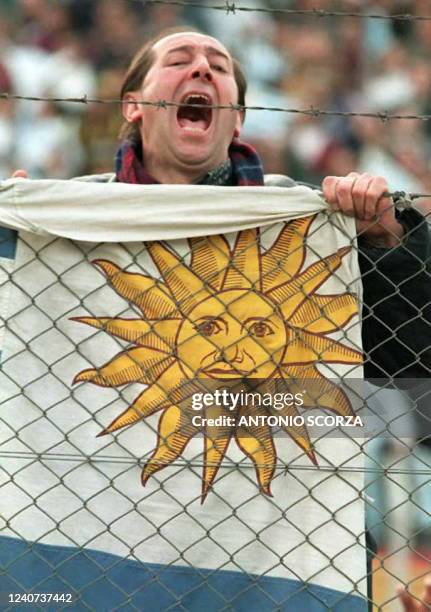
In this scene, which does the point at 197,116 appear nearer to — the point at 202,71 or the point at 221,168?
the point at 202,71

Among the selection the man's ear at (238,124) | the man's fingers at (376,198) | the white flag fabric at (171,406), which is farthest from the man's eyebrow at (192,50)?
the man's fingers at (376,198)

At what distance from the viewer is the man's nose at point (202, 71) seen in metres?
4.72

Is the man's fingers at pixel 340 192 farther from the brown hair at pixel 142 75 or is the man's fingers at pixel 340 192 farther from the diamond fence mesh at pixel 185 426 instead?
the brown hair at pixel 142 75

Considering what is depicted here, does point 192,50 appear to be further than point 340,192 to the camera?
Yes

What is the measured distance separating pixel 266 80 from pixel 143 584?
5325 millimetres

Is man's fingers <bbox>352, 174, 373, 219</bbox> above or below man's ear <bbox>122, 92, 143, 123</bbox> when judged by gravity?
below

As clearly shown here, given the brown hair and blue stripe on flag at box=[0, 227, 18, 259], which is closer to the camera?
blue stripe on flag at box=[0, 227, 18, 259]

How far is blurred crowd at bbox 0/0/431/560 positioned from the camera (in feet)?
27.2

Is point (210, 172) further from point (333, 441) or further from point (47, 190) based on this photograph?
point (333, 441)

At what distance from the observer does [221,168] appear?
4.64 m

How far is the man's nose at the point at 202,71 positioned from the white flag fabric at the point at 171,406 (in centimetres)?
76

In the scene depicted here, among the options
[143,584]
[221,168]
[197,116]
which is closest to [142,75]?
[197,116]

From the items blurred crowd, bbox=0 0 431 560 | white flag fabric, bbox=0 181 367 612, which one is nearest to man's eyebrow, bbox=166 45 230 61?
white flag fabric, bbox=0 181 367 612

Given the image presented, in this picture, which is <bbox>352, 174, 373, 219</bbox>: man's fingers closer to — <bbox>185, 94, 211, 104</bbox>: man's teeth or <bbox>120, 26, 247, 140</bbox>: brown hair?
<bbox>185, 94, 211, 104</bbox>: man's teeth
